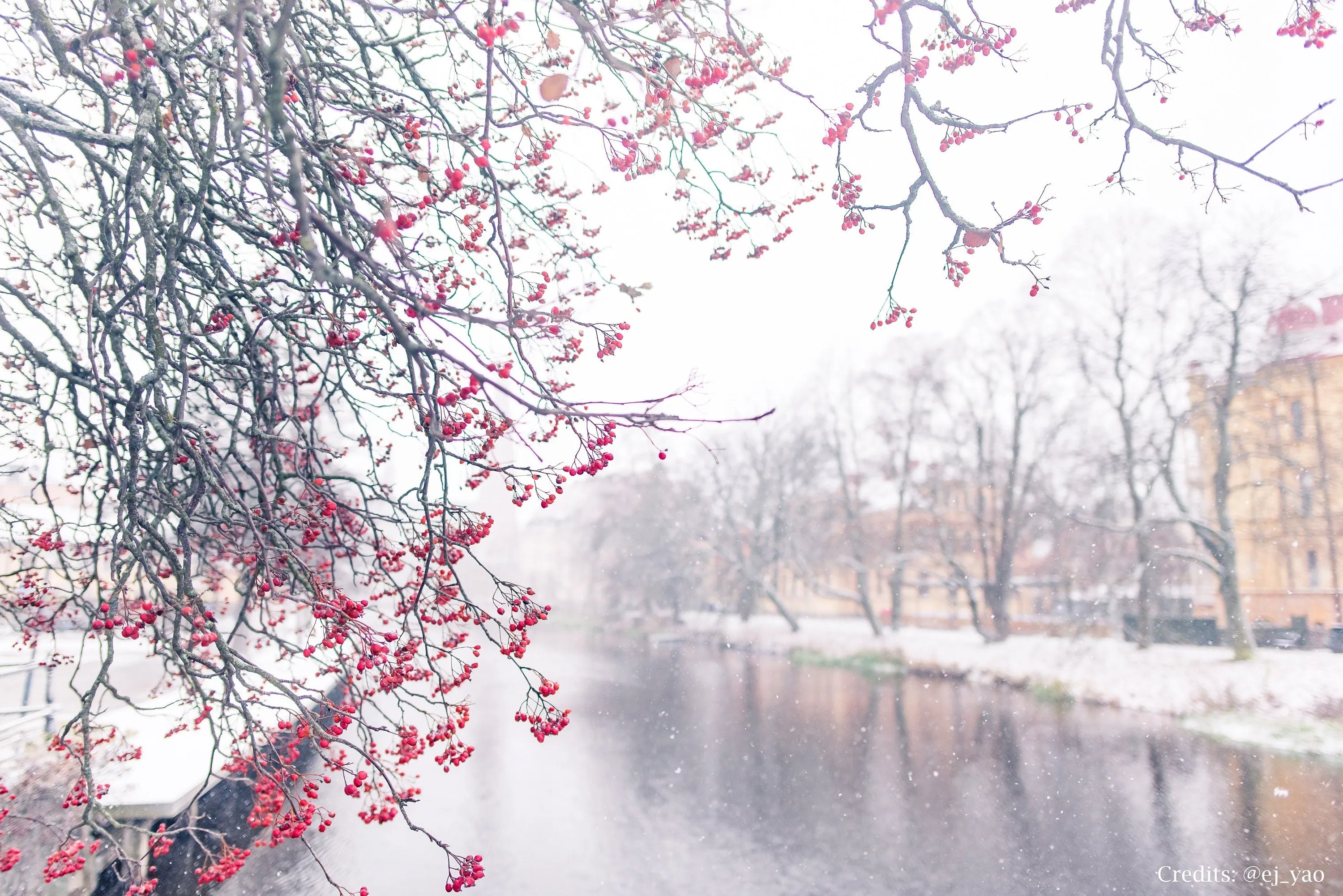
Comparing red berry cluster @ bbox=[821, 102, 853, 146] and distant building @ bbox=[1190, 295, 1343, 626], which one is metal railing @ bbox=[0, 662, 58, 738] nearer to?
red berry cluster @ bbox=[821, 102, 853, 146]

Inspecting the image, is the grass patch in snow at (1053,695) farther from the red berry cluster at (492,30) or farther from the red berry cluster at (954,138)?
the red berry cluster at (492,30)

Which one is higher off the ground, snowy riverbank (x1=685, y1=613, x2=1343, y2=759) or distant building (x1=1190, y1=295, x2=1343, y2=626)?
distant building (x1=1190, y1=295, x2=1343, y2=626)

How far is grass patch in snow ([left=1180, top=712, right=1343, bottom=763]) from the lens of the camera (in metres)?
11.5

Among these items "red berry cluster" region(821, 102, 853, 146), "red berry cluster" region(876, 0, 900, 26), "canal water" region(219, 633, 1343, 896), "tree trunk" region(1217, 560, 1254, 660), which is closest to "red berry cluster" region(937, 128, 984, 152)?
"red berry cluster" region(821, 102, 853, 146)

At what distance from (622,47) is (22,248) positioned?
3.69m

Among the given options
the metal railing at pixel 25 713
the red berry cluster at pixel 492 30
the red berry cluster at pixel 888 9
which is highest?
the red berry cluster at pixel 888 9

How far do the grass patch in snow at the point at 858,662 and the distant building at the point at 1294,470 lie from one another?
777cm

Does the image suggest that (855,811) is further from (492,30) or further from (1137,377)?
(1137,377)

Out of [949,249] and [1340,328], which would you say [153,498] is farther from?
[1340,328]

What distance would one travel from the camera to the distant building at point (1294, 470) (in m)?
14.1

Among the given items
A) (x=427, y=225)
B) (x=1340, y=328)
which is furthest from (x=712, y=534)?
(x=427, y=225)

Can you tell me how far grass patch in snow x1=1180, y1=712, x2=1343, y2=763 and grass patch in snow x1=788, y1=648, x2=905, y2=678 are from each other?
7392 millimetres

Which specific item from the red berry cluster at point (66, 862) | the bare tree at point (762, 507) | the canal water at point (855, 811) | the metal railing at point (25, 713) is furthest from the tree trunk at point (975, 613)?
the red berry cluster at point (66, 862)

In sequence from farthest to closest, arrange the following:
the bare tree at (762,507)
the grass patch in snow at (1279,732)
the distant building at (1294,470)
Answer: the bare tree at (762,507), the distant building at (1294,470), the grass patch in snow at (1279,732)
